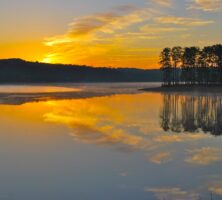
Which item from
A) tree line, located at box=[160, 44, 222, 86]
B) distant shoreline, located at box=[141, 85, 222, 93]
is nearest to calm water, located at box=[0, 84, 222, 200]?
distant shoreline, located at box=[141, 85, 222, 93]

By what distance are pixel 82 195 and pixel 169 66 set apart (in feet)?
403

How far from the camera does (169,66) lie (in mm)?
131625

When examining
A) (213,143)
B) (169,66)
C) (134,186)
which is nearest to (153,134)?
(213,143)

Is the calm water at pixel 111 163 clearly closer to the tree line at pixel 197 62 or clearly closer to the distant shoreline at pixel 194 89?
the distant shoreline at pixel 194 89

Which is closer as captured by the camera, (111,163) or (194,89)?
(111,163)

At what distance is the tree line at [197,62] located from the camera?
122750 millimetres

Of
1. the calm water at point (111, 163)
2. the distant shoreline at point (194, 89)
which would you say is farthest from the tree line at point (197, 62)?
the calm water at point (111, 163)

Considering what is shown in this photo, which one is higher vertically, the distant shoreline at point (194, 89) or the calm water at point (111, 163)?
the distant shoreline at point (194, 89)

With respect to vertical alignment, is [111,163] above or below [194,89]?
below

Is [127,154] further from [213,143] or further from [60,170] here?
[213,143]

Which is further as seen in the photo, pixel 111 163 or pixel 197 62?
pixel 197 62

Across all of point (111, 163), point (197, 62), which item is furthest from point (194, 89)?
point (111, 163)

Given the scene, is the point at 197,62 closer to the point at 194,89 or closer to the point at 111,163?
the point at 194,89

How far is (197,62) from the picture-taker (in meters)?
127
